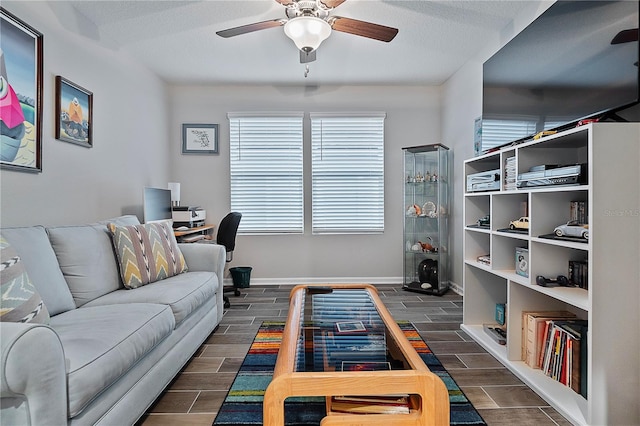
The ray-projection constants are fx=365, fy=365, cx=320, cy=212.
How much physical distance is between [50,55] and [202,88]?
7.37ft

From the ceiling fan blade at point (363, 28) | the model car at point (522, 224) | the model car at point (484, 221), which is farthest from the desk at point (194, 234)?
the model car at point (522, 224)

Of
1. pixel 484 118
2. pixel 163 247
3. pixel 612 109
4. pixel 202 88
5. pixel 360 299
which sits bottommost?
pixel 360 299

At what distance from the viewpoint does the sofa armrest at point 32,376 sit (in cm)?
104

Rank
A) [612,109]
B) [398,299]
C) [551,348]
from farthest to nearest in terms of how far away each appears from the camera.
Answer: [398,299], [551,348], [612,109]

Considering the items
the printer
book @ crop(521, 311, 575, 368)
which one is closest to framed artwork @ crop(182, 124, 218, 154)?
the printer

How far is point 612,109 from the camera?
1792 mm

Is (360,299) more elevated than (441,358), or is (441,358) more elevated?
(360,299)

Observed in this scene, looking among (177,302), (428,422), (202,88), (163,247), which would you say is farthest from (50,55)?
(428,422)

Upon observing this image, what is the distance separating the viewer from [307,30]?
2.35 meters

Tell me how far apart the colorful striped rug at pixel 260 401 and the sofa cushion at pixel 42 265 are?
101 cm

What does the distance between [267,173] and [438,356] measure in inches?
121

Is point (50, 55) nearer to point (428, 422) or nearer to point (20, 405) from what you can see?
point (20, 405)

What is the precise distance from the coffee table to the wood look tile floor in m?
0.60

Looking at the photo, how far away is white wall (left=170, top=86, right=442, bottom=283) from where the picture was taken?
469cm
